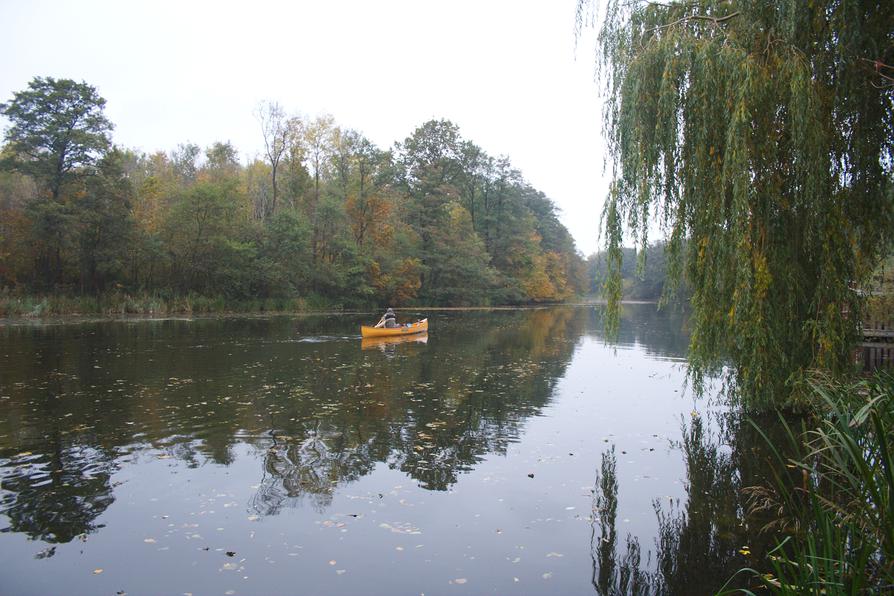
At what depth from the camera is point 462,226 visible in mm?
64625

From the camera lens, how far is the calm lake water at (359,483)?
5102 mm

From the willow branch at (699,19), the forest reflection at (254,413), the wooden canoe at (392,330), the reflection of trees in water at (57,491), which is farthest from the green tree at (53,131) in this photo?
the willow branch at (699,19)

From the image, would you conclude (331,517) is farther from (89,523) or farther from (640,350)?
(640,350)

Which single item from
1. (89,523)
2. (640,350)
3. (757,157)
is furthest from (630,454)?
(640,350)

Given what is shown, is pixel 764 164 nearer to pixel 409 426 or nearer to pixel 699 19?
pixel 699 19

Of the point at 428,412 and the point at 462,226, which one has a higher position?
the point at 462,226

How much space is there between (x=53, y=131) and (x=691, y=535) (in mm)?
40635

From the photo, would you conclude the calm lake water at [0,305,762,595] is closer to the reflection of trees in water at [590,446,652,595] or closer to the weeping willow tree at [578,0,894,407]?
the reflection of trees in water at [590,446,652,595]

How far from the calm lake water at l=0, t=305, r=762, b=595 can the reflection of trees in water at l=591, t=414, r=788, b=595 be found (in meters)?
0.03

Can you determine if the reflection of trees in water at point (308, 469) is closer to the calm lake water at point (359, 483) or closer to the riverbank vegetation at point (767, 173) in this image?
the calm lake water at point (359, 483)

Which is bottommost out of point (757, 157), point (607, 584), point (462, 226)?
point (607, 584)

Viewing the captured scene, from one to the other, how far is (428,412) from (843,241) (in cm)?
717

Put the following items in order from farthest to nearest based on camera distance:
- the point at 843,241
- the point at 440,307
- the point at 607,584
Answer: the point at 440,307
the point at 843,241
the point at 607,584

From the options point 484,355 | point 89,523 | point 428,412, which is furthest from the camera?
point 484,355
